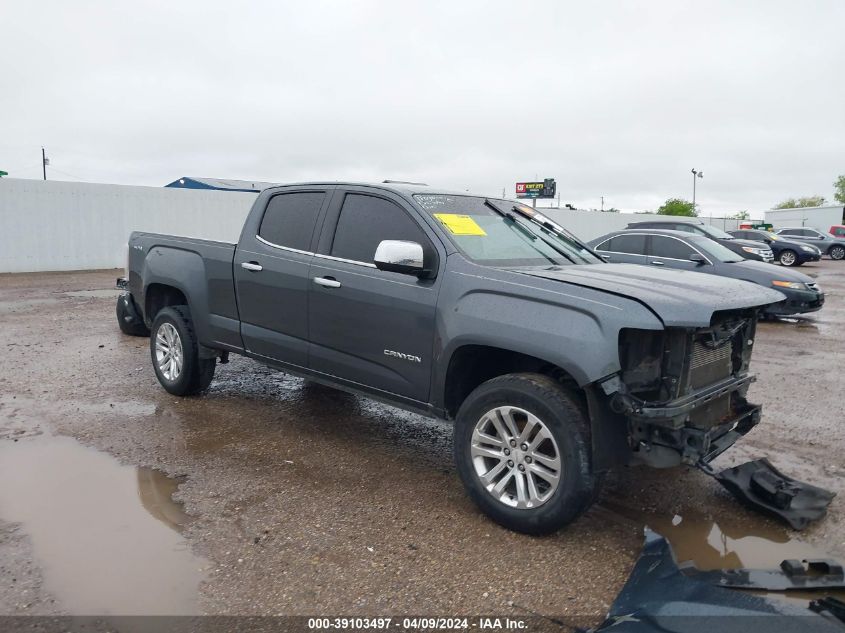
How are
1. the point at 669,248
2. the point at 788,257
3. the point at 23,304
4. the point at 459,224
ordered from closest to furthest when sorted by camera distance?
1. the point at 459,224
2. the point at 669,248
3. the point at 23,304
4. the point at 788,257

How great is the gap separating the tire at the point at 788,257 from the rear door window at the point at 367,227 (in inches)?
1040

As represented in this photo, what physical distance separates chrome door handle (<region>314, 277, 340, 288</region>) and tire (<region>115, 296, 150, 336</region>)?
5.38m

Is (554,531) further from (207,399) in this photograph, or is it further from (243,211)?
(243,211)

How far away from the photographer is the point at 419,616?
9.56 ft

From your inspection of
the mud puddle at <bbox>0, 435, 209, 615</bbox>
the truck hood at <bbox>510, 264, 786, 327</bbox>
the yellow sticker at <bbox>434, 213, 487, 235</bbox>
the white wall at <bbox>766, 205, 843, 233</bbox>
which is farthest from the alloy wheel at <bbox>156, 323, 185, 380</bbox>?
the white wall at <bbox>766, 205, 843, 233</bbox>

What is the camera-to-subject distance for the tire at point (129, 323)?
9.19m

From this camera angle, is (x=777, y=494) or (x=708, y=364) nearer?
(x=708, y=364)

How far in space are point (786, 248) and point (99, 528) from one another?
28266 mm

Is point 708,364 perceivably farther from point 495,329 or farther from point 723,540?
point 495,329

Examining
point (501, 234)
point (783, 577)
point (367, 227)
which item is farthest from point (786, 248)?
point (783, 577)

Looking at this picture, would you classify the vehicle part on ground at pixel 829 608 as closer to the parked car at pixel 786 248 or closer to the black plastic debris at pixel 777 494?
the black plastic debris at pixel 777 494

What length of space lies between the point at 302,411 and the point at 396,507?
212 cm

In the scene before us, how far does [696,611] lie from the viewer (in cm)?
251

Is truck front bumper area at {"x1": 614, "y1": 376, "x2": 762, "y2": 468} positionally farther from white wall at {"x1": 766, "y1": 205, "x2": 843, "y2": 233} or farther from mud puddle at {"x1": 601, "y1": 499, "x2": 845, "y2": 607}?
white wall at {"x1": 766, "y1": 205, "x2": 843, "y2": 233}
